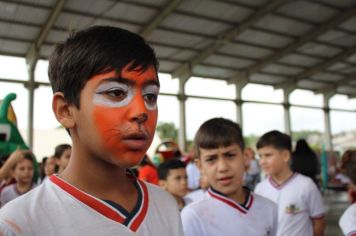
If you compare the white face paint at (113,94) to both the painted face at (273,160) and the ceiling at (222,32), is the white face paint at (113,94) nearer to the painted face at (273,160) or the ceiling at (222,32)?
the painted face at (273,160)

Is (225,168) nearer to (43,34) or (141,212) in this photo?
(141,212)

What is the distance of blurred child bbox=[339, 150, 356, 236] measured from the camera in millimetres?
1834

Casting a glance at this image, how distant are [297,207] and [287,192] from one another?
123 millimetres

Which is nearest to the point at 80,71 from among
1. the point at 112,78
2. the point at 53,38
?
the point at 112,78

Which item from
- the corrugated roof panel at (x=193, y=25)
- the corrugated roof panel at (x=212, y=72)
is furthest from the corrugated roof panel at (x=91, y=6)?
the corrugated roof panel at (x=212, y=72)

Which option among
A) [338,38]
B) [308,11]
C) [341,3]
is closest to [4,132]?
[308,11]

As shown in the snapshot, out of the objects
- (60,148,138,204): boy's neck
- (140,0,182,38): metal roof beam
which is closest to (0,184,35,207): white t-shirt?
(60,148,138,204): boy's neck

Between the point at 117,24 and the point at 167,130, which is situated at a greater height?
the point at 117,24

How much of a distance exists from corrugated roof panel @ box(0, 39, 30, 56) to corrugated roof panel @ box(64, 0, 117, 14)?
1843mm

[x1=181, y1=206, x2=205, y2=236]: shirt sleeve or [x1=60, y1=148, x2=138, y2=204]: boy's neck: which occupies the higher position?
[x1=60, y1=148, x2=138, y2=204]: boy's neck

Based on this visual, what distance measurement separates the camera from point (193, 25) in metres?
10.8

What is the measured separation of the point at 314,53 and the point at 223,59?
342cm

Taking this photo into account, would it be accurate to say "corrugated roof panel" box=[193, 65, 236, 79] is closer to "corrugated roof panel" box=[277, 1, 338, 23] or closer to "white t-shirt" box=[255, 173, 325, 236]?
"corrugated roof panel" box=[277, 1, 338, 23]

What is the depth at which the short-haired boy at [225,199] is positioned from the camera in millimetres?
1740
